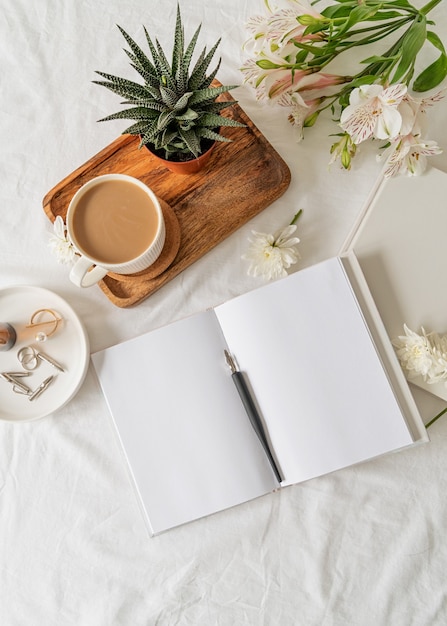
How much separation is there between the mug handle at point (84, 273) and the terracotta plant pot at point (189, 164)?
0.15 m

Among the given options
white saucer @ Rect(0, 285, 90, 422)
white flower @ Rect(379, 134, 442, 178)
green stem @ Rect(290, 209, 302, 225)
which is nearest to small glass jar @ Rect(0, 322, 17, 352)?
white saucer @ Rect(0, 285, 90, 422)

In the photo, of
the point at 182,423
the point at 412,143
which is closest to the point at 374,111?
the point at 412,143

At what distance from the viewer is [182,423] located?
0.73 m

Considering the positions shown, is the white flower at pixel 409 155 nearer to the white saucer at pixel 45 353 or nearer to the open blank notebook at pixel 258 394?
the open blank notebook at pixel 258 394

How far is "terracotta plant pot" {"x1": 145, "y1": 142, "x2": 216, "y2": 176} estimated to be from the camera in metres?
0.67

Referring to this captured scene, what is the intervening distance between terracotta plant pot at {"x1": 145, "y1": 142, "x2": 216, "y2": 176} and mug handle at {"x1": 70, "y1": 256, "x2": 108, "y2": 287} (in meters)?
0.15

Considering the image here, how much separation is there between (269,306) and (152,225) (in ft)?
0.55

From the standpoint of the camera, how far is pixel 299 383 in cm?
69

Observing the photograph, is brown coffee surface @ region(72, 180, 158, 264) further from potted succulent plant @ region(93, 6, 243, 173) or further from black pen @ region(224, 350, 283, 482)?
black pen @ region(224, 350, 283, 482)

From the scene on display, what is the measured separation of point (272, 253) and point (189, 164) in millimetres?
144

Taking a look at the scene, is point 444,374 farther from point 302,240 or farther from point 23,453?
point 23,453

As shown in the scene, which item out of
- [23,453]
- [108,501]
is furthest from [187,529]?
[23,453]

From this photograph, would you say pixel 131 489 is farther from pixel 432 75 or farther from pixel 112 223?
pixel 432 75

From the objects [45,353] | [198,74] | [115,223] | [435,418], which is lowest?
[435,418]
